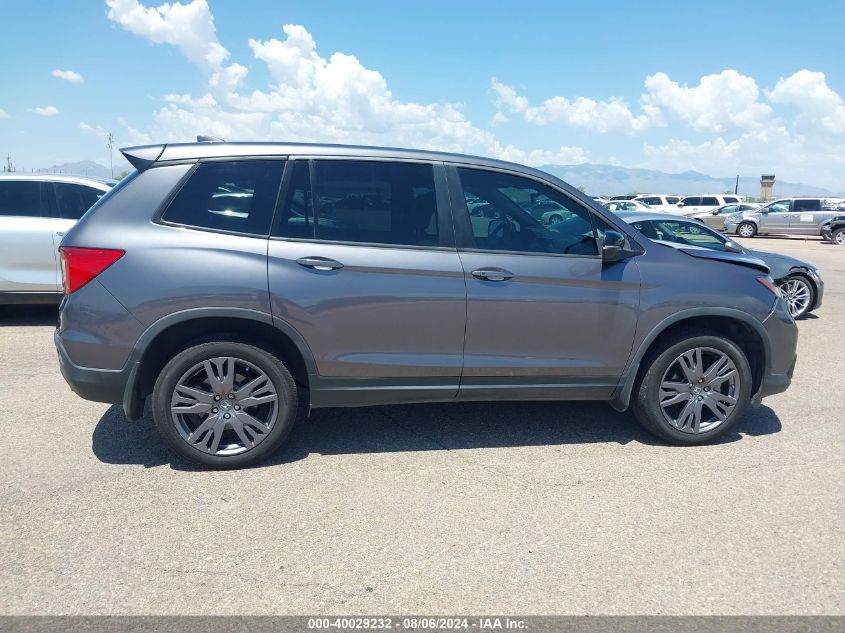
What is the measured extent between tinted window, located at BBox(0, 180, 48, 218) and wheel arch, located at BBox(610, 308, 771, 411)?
262 inches

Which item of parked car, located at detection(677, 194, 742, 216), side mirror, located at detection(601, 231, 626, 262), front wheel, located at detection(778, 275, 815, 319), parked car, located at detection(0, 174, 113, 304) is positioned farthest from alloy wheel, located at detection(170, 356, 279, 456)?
parked car, located at detection(677, 194, 742, 216)

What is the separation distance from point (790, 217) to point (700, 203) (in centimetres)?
584

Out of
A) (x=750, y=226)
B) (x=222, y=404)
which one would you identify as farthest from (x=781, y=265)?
(x=750, y=226)

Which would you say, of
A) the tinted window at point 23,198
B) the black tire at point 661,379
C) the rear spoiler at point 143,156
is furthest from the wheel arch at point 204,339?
the tinted window at point 23,198

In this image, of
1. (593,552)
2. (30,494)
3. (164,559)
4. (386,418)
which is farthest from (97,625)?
(386,418)

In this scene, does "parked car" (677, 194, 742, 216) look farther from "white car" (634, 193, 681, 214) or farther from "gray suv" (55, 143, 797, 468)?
"gray suv" (55, 143, 797, 468)

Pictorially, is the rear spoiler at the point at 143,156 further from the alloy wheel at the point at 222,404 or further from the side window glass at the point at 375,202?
the alloy wheel at the point at 222,404

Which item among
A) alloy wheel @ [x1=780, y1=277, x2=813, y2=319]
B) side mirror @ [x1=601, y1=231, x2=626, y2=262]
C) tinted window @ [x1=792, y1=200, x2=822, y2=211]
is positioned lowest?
alloy wheel @ [x1=780, y1=277, x2=813, y2=319]

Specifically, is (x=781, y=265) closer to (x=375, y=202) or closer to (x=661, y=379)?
(x=661, y=379)

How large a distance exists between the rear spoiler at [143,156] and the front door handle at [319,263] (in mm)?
1052

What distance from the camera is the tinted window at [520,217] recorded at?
409 cm

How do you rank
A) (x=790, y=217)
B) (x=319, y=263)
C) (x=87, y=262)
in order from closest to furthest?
(x=87, y=262), (x=319, y=263), (x=790, y=217)

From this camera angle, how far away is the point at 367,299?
384 centimetres

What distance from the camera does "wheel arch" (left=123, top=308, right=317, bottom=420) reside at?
370 cm
